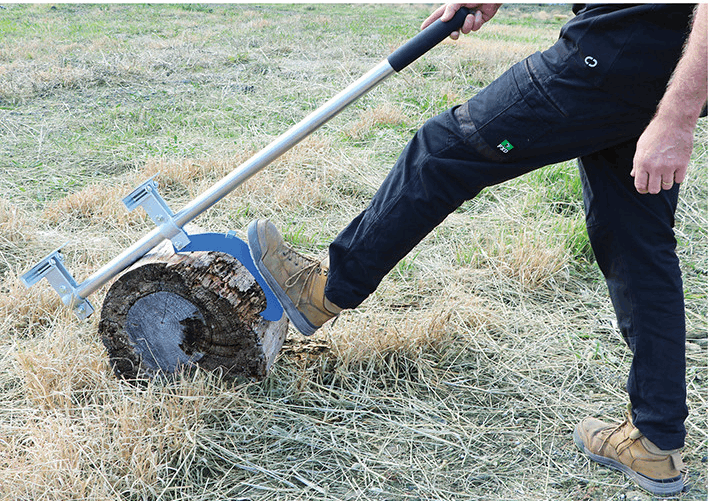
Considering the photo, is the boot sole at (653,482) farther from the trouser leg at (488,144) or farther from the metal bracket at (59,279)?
the metal bracket at (59,279)

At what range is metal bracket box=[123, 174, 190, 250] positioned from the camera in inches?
84.9

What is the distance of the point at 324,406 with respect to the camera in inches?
94.0

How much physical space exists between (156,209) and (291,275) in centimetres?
55

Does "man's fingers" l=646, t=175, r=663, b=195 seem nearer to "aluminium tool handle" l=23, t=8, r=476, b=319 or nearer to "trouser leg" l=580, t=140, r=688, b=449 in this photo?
"trouser leg" l=580, t=140, r=688, b=449

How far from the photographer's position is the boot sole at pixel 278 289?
2145 millimetres

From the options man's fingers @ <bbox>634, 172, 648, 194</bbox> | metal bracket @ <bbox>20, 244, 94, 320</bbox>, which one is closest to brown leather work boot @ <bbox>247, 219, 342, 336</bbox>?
metal bracket @ <bbox>20, 244, 94, 320</bbox>

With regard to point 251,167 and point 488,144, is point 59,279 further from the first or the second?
point 488,144

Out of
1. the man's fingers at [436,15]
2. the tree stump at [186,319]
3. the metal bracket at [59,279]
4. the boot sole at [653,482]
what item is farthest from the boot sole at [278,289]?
the boot sole at [653,482]

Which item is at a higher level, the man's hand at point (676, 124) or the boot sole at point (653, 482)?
the man's hand at point (676, 124)

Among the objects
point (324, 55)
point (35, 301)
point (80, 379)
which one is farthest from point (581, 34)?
point (324, 55)

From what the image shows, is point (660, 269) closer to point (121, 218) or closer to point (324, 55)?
point (121, 218)

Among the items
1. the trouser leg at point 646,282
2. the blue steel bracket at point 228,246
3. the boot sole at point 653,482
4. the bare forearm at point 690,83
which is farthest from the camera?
the blue steel bracket at point 228,246

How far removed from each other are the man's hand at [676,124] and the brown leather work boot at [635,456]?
98cm

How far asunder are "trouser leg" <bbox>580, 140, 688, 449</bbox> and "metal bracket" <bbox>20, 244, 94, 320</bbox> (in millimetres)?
1935
